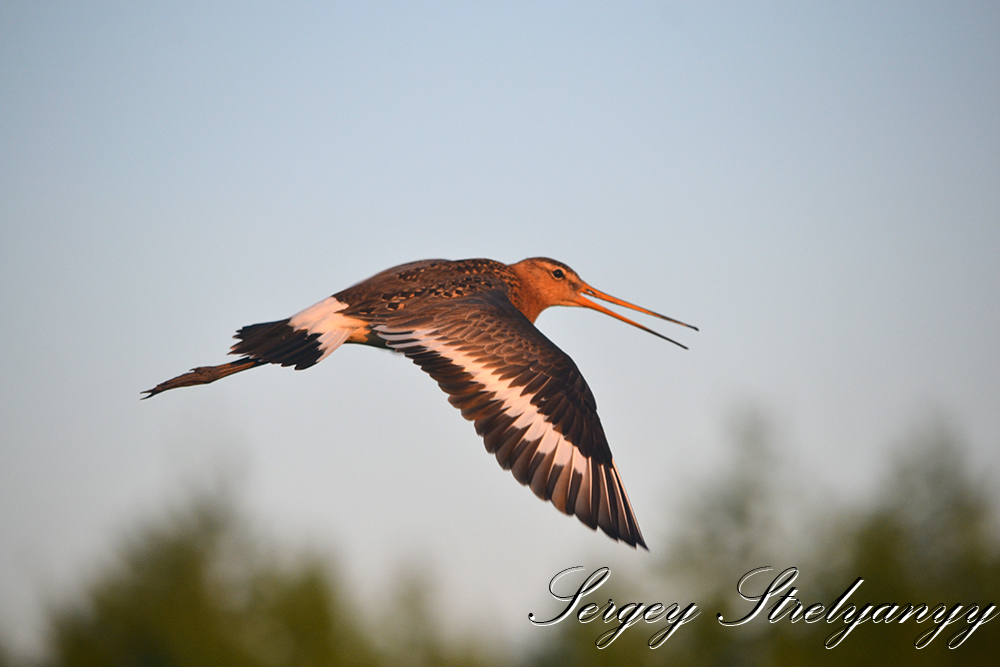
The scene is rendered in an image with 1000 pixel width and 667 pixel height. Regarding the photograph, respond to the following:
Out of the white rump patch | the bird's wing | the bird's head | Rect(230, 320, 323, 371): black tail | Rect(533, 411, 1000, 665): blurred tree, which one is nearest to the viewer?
the bird's wing

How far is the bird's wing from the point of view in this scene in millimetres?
5141

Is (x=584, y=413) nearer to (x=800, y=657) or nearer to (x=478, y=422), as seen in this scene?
(x=478, y=422)

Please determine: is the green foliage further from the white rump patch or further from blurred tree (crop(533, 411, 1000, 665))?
the white rump patch

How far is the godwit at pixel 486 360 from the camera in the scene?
17.0 ft

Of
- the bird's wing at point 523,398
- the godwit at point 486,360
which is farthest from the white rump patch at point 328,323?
the bird's wing at point 523,398

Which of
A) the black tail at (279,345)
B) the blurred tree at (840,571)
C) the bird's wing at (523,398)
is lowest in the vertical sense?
the blurred tree at (840,571)

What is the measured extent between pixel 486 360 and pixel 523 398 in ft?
1.27

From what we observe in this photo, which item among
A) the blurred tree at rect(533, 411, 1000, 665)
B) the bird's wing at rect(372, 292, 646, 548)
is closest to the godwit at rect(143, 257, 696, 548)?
the bird's wing at rect(372, 292, 646, 548)

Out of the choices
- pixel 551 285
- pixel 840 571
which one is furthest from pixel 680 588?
pixel 551 285

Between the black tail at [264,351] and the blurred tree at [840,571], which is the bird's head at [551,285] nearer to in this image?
the black tail at [264,351]

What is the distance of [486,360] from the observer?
18.9 feet

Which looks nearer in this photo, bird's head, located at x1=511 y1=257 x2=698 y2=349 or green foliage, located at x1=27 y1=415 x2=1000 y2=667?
bird's head, located at x1=511 y1=257 x2=698 y2=349

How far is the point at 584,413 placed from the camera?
567 cm

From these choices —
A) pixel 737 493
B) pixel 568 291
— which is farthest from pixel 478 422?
pixel 737 493
